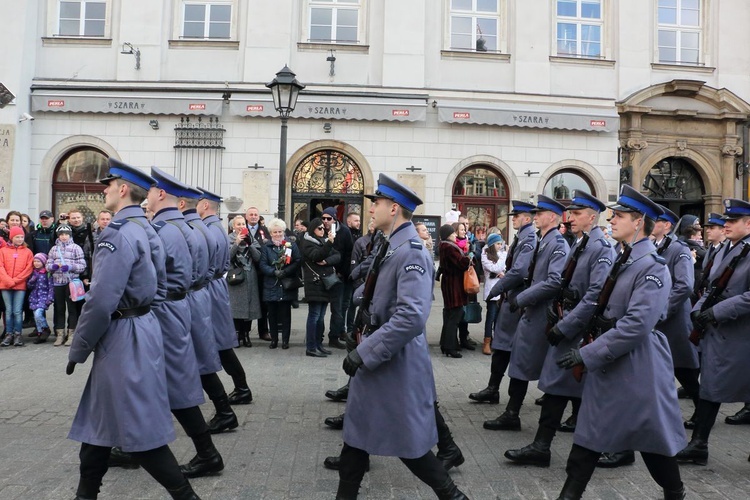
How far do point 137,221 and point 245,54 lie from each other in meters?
13.9

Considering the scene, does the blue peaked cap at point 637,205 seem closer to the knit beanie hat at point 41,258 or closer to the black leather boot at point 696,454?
the black leather boot at point 696,454

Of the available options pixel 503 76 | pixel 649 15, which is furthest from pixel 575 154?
pixel 649 15

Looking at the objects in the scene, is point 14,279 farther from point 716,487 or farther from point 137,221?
point 716,487

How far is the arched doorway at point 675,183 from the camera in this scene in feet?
61.2

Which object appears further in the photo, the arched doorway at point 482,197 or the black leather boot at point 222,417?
the arched doorway at point 482,197

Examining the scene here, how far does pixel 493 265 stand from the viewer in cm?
1034

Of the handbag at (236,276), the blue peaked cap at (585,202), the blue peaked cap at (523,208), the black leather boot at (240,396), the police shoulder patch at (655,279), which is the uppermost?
the blue peaked cap at (523,208)

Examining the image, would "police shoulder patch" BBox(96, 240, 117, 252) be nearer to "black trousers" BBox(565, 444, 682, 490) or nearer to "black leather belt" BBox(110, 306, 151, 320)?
"black leather belt" BBox(110, 306, 151, 320)

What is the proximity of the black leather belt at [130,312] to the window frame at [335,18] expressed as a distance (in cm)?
1430

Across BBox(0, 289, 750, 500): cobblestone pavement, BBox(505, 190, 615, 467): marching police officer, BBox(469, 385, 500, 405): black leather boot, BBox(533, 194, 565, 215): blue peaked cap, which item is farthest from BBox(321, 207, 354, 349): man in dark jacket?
BBox(505, 190, 615, 467): marching police officer

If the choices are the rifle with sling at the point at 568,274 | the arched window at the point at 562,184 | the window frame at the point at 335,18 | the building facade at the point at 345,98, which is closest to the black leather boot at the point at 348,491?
the rifle with sling at the point at 568,274

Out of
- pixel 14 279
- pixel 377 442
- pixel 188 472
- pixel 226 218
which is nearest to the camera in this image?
pixel 377 442

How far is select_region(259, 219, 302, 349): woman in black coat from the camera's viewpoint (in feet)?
32.1

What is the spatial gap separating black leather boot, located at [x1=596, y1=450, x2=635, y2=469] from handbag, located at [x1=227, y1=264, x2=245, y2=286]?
605 cm
